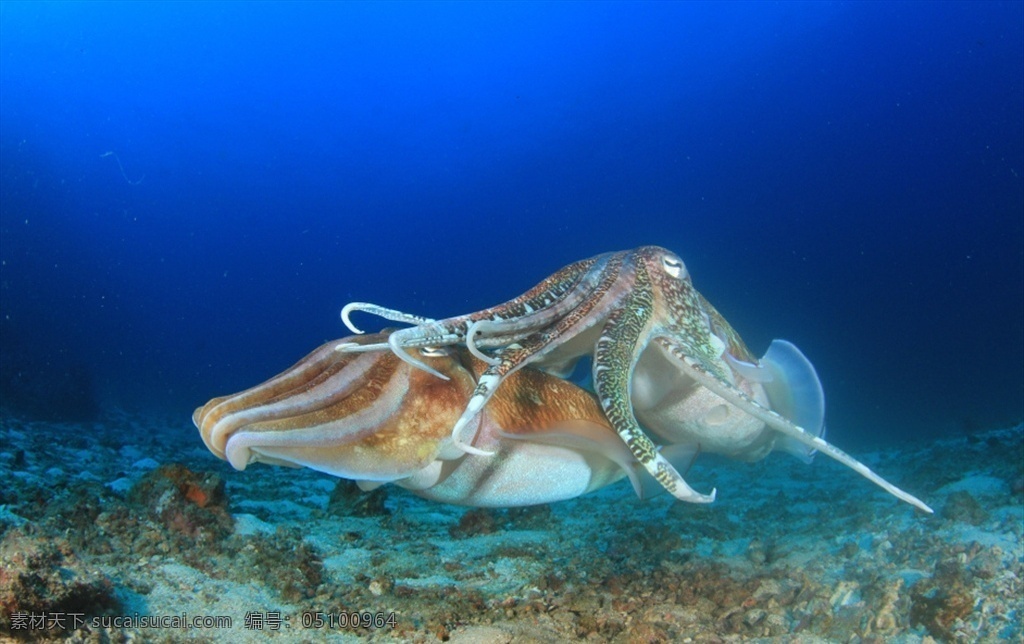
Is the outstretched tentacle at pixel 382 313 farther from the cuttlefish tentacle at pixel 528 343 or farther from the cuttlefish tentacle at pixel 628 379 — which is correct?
the cuttlefish tentacle at pixel 628 379

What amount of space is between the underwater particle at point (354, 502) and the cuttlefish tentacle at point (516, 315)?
2747mm

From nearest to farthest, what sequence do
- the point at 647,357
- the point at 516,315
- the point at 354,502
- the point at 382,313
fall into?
Result: the point at 382,313
the point at 516,315
the point at 647,357
the point at 354,502

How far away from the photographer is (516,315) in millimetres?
2471

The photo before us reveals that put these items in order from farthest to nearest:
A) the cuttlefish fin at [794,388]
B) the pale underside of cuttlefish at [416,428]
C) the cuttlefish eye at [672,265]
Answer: the cuttlefish fin at [794,388] < the cuttlefish eye at [672,265] < the pale underside of cuttlefish at [416,428]

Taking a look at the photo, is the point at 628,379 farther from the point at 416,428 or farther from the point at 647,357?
the point at 416,428

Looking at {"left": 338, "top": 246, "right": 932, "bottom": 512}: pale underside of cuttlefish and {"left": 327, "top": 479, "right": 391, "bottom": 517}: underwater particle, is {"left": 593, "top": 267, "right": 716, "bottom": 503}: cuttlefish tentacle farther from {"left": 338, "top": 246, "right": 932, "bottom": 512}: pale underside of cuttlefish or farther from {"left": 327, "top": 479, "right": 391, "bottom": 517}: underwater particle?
{"left": 327, "top": 479, "right": 391, "bottom": 517}: underwater particle

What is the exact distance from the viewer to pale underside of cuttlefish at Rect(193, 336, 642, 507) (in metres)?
2.40

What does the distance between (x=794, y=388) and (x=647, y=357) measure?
104 cm

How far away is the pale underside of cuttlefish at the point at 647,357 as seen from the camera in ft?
7.34

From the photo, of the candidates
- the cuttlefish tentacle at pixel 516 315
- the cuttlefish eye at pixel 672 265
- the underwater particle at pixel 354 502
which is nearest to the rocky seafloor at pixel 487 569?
the underwater particle at pixel 354 502

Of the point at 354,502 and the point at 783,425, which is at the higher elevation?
the point at 783,425

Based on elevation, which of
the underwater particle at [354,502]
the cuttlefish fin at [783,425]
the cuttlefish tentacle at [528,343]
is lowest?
the underwater particle at [354,502]

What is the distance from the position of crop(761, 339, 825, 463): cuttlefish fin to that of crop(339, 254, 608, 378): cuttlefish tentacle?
1394 millimetres

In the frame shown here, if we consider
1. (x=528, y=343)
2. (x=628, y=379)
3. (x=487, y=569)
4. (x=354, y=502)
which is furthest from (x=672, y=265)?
(x=354, y=502)
